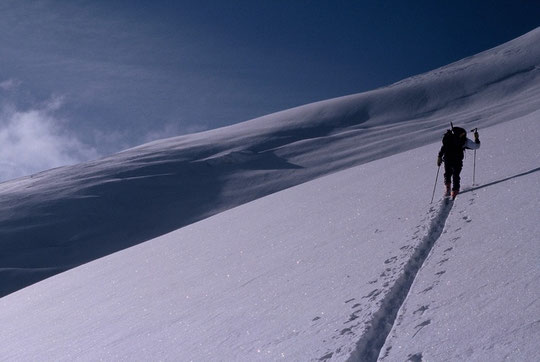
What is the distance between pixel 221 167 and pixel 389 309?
3060cm

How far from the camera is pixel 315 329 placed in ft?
14.0

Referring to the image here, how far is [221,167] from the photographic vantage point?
113ft

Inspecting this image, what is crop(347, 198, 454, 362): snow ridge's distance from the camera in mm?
3689

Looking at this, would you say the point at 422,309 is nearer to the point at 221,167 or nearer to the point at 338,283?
the point at 338,283

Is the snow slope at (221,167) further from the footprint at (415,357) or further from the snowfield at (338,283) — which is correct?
the footprint at (415,357)

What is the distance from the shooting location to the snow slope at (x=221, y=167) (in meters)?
25.5

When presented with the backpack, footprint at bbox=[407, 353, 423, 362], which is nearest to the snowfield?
footprint at bbox=[407, 353, 423, 362]

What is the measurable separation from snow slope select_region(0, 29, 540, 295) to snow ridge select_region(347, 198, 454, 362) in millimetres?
19776

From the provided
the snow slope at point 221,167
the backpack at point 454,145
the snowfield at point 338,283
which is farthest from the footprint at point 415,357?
the snow slope at point 221,167

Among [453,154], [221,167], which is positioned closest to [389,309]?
[453,154]

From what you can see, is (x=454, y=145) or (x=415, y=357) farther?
(x=454, y=145)

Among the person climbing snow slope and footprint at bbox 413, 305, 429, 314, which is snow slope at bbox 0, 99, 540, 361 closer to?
footprint at bbox 413, 305, 429, 314

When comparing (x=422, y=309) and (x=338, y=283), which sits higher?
(x=338, y=283)

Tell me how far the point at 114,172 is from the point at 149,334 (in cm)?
3178
